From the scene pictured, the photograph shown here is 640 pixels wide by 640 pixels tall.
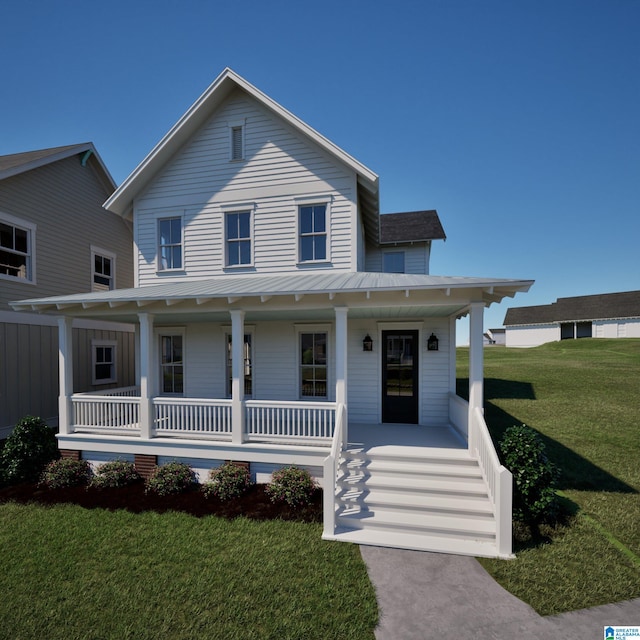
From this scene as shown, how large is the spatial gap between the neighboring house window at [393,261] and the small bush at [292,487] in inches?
369

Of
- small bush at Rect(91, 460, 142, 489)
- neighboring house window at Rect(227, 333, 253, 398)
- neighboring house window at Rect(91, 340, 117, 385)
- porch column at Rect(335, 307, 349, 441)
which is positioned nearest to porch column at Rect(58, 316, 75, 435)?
small bush at Rect(91, 460, 142, 489)

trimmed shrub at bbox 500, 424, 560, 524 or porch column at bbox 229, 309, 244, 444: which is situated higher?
porch column at bbox 229, 309, 244, 444

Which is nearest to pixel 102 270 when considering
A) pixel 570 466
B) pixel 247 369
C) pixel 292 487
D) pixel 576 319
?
pixel 247 369

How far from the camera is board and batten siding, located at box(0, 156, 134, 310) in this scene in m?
11.3

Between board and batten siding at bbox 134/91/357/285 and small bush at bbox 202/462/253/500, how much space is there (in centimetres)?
554

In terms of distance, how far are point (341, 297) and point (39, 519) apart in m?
7.38

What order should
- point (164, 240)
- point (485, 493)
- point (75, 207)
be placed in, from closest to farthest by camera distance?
point (485, 493), point (164, 240), point (75, 207)

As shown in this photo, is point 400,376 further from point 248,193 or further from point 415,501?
point 248,193

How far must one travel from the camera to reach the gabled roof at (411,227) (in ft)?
46.4

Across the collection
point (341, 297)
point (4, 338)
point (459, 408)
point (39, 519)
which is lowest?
point (39, 519)

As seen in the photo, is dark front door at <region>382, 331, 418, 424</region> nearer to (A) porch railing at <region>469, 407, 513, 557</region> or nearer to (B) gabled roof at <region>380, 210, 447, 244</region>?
(A) porch railing at <region>469, 407, 513, 557</region>

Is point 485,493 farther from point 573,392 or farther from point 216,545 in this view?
point 573,392

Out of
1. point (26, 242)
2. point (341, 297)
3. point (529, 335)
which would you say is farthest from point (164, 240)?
point (529, 335)

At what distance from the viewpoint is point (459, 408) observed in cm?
845
